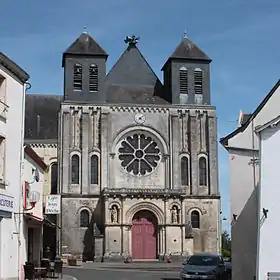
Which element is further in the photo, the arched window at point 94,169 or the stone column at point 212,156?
the stone column at point 212,156

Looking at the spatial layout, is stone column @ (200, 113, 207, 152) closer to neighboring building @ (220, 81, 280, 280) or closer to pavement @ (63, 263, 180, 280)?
pavement @ (63, 263, 180, 280)

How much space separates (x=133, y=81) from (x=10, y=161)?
35.8m

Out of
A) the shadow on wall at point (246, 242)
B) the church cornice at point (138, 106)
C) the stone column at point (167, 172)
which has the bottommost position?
the shadow on wall at point (246, 242)

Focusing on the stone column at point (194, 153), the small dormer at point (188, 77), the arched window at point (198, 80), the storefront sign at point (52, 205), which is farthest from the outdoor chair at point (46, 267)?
the arched window at point (198, 80)

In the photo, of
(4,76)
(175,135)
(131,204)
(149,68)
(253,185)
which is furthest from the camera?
(149,68)

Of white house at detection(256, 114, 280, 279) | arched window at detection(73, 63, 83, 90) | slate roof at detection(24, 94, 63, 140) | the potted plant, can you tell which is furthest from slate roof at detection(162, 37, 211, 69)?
white house at detection(256, 114, 280, 279)

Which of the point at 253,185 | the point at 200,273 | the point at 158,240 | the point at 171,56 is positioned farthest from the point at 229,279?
the point at 171,56

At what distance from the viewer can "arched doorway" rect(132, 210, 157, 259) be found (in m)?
52.0

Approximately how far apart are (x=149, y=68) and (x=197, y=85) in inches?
220

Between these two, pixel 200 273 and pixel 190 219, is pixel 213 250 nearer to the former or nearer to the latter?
pixel 190 219

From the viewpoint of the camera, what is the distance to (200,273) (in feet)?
89.1

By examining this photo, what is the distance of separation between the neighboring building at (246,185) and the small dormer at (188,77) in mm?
29911

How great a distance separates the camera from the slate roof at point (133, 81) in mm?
56594

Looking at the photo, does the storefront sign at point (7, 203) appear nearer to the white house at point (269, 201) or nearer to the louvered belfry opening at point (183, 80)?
the white house at point (269, 201)
